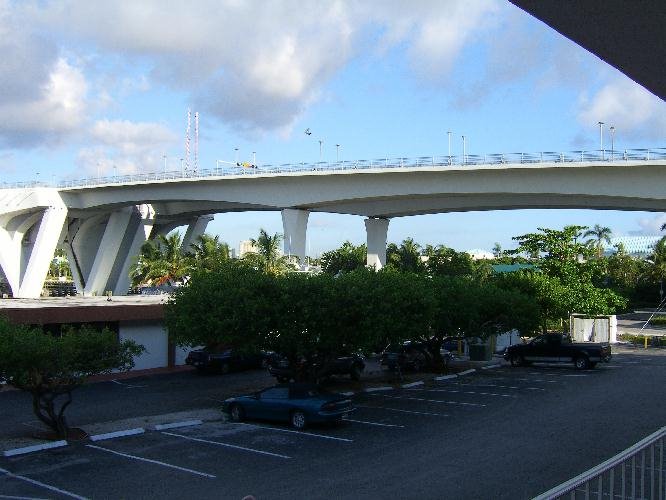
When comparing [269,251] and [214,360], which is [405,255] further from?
[214,360]

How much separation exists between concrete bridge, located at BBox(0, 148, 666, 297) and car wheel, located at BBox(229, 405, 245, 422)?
26.5m

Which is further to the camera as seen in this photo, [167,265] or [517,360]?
[167,265]

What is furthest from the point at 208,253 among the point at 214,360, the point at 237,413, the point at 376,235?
the point at 237,413

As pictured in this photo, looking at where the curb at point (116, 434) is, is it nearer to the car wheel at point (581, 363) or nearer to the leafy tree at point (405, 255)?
the car wheel at point (581, 363)

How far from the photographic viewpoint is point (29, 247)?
7356cm

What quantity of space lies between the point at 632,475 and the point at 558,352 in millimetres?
28070

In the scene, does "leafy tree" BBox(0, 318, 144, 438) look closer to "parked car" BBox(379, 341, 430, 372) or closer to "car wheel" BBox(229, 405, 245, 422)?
"car wheel" BBox(229, 405, 245, 422)

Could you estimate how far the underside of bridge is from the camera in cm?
614

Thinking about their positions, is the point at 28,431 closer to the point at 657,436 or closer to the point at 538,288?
the point at 657,436

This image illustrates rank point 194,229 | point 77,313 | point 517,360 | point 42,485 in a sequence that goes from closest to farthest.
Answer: point 42,485 < point 77,313 < point 517,360 < point 194,229

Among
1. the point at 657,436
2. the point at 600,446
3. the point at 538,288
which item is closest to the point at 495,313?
the point at 538,288

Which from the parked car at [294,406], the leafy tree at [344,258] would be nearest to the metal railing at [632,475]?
the parked car at [294,406]

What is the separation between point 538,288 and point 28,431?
30.2 meters

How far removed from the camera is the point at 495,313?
33.2 meters
